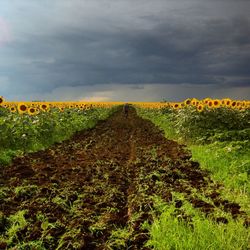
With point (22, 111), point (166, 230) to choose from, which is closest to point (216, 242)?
point (166, 230)

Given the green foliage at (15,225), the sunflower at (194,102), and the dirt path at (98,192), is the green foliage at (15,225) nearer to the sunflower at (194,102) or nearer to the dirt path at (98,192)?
the dirt path at (98,192)

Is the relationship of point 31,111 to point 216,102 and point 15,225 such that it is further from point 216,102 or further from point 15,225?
point 15,225

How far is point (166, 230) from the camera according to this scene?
17.5 ft

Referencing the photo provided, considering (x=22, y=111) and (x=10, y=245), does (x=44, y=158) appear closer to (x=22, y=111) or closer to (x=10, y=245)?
(x=22, y=111)

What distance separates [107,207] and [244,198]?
2239 millimetres

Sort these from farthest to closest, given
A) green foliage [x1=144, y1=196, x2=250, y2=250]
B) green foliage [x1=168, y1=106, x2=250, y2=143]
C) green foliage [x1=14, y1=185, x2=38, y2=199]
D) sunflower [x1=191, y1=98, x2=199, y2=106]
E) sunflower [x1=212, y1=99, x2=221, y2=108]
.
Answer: sunflower [x1=212, y1=99, x2=221, y2=108] < sunflower [x1=191, y1=98, x2=199, y2=106] < green foliage [x1=168, y1=106, x2=250, y2=143] < green foliage [x1=14, y1=185, x2=38, y2=199] < green foliage [x1=144, y1=196, x2=250, y2=250]

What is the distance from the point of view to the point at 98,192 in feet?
25.5

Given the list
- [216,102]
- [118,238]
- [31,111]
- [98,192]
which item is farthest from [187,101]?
[118,238]

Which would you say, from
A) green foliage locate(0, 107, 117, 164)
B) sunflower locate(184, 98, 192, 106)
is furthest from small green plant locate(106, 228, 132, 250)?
sunflower locate(184, 98, 192, 106)

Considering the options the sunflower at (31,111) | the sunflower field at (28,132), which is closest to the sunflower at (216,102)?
the sunflower field at (28,132)

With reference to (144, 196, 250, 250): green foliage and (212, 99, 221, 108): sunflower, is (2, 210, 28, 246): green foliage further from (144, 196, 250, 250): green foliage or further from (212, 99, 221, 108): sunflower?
(212, 99, 221, 108): sunflower

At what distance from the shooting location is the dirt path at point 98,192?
18.4 feet

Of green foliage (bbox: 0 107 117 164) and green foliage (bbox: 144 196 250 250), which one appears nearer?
green foliage (bbox: 144 196 250 250)

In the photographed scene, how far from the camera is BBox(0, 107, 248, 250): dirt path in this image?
5605 millimetres
